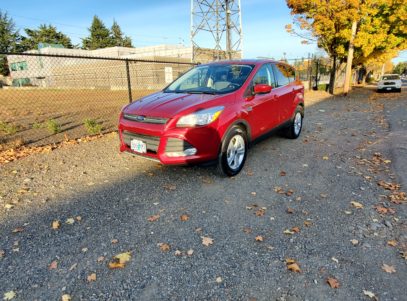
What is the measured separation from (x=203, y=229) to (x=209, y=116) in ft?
5.11

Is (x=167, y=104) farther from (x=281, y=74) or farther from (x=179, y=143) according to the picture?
(x=281, y=74)

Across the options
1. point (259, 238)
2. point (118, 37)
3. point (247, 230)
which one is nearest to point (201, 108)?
point (247, 230)

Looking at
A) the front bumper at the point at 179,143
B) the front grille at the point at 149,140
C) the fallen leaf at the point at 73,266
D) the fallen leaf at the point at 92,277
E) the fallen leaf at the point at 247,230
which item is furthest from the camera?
the front grille at the point at 149,140

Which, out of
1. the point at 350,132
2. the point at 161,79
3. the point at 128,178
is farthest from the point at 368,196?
the point at 161,79

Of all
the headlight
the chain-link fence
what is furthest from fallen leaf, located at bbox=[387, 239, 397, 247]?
the chain-link fence

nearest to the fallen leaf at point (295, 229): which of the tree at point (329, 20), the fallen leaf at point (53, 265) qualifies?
the fallen leaf at point (53, 265)

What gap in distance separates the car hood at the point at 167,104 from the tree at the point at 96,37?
9389 centimetres

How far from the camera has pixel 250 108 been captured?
447cm

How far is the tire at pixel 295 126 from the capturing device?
645cm

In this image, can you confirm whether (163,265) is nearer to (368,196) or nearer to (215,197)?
(215,197)

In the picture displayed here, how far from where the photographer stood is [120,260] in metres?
2.56

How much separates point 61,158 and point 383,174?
19.7 feet

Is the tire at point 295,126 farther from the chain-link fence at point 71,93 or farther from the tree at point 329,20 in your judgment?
the tree at point 329,20

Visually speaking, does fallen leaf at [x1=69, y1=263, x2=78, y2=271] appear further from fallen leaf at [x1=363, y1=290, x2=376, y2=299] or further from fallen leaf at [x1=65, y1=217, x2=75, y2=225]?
fallen leaf at [x1=363, y1=290, x2=376, y2=299]
